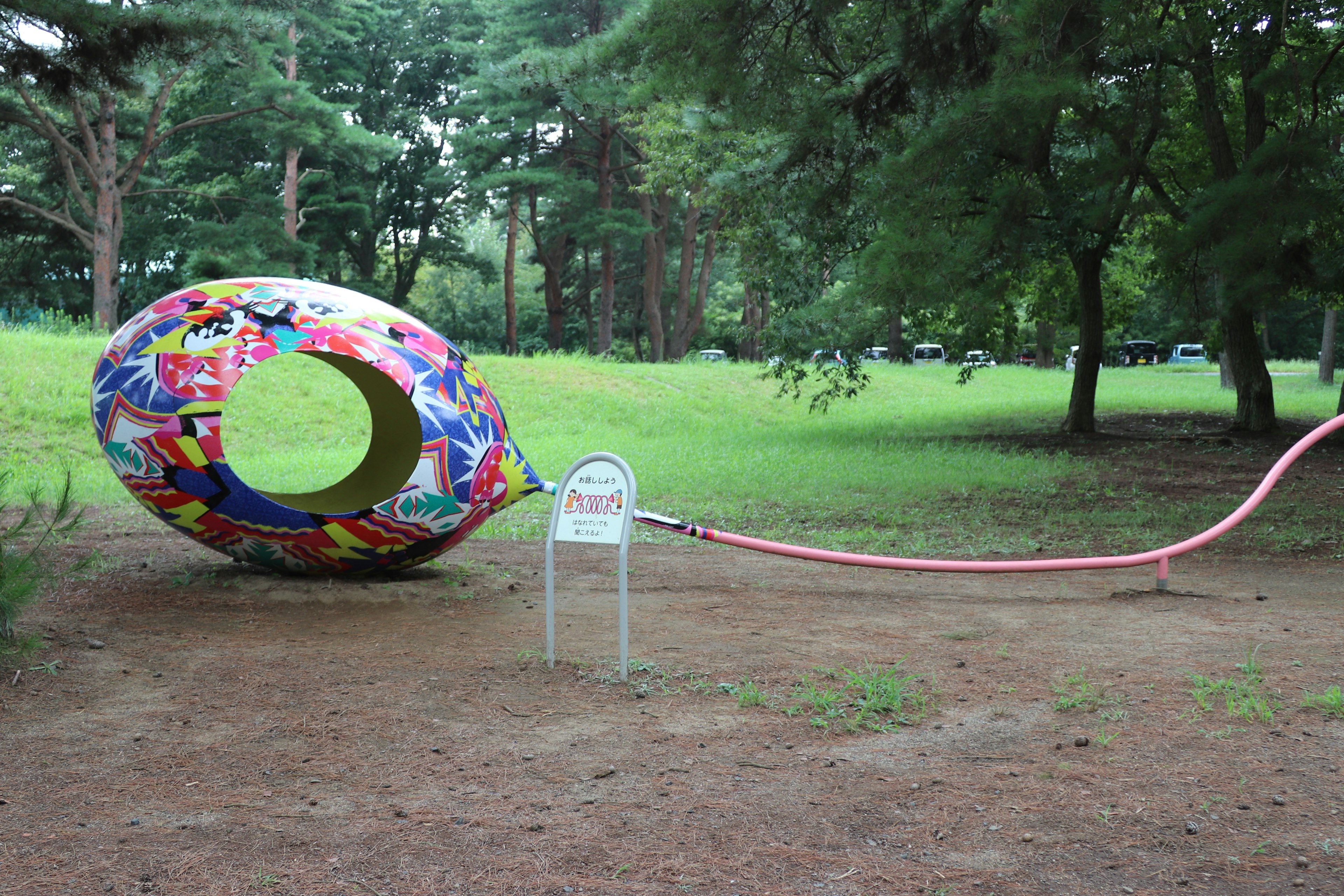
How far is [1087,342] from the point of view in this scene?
16.4 meters

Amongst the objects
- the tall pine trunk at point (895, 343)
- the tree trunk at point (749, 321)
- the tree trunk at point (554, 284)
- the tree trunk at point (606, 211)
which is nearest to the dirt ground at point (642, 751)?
the tree trunk at point (606, 211)

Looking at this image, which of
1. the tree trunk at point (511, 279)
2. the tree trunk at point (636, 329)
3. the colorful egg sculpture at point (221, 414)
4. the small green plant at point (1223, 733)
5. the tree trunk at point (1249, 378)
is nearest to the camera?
the small green plant at point (1223, 733)

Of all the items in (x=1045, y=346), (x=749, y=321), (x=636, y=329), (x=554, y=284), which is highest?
(x=554, y=284)

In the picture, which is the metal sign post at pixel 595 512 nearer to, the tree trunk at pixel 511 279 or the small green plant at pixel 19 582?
the small green plant at pixel 19 582

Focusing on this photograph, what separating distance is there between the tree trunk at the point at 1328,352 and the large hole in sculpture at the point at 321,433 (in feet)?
82.9

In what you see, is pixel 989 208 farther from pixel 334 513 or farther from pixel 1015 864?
pixel 1015 864

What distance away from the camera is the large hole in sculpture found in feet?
25.0

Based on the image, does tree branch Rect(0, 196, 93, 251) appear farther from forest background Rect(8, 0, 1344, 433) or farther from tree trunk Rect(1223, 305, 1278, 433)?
tree trunk Rect(1223, 305, 1278, 433)

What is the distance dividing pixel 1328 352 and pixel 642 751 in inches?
1260

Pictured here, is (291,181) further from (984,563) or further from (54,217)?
(984,563)

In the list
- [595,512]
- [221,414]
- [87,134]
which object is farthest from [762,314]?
[595,512]

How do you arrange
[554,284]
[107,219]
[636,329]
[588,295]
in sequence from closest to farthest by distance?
1. [107,219]
2. [554,284]
3. [588,295]
4. [636,329]

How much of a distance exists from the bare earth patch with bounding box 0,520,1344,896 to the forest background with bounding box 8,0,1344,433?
381cm

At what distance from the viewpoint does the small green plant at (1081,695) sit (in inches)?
174
